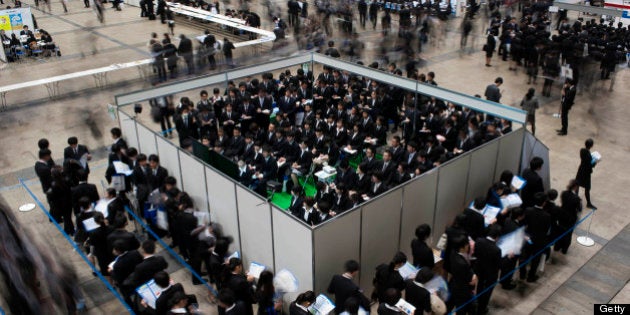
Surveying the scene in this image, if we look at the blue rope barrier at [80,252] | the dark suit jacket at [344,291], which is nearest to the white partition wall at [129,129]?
the blue rope barrier at [80,252]

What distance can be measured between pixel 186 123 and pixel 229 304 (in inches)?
288

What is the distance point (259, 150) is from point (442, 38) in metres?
15.7

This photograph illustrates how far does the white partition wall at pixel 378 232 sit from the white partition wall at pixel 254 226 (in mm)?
1345

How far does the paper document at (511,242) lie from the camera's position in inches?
289

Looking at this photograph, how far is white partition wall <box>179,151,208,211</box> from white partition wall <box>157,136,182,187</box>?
178 mm

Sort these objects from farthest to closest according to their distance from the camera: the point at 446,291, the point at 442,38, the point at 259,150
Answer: the point at 442,38, the point at 259,150, the point at 446,291

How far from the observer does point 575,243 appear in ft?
30.2

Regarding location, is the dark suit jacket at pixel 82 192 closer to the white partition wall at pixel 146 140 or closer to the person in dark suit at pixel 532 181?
the white partition wall at pixel 146 140

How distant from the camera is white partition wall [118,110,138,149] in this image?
414 inches

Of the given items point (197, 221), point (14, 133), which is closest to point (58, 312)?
point (197, 221)

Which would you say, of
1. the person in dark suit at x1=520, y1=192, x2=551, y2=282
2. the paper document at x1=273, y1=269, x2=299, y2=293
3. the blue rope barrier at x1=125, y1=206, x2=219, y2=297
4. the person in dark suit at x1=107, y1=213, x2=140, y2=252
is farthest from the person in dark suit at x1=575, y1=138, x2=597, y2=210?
the person in dark suit at x1=107, y1=213, x2=140, y2=252

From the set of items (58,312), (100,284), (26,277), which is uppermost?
(26,277)

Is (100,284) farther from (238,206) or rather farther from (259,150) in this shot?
(259,150)

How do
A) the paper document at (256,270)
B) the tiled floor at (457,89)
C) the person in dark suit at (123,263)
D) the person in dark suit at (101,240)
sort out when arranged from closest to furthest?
the person in dark suit at (123,263) < the paper document at (256,270) < the person in dark suit at (101,240) < the tiled floor at (457,89)
